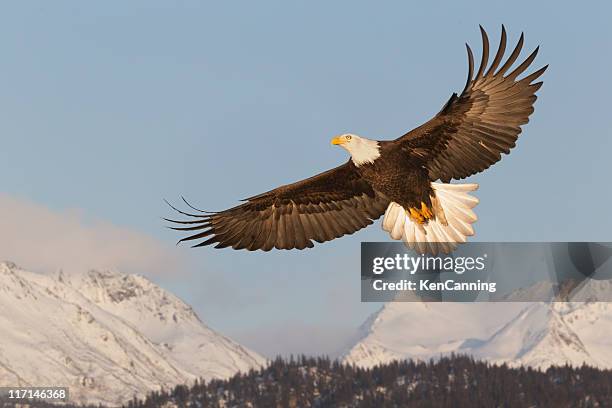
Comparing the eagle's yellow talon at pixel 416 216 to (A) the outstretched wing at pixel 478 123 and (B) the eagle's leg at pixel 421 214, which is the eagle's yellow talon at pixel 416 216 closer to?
(B) the eagle's leg at pixel 421 214

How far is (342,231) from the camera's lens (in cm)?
2091

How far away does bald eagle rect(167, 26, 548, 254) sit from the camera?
1820cm

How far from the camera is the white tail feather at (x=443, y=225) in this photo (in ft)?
61.4

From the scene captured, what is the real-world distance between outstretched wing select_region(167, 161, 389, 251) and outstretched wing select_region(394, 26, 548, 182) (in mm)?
1690

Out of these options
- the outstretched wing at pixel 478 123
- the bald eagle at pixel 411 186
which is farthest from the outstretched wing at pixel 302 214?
the outstretched wing at pixel 478 123

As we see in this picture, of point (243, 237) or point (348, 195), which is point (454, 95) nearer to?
point (348, 195)

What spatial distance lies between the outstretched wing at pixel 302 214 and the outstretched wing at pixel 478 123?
1690 millimetres

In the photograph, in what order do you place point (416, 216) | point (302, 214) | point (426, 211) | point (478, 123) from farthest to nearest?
point (302, 214), point (416, 216), point (426, 211), point (478, 123)

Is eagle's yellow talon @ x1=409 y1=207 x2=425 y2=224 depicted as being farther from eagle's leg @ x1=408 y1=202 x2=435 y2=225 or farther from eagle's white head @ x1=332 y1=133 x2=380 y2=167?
eagle's white head @ x1=332 y1=133 x2=380 y2=167

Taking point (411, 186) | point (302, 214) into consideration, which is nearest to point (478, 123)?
point (411, 186)

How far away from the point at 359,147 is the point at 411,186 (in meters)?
0.95

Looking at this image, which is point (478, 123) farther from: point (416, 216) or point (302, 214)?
point (302, 214)

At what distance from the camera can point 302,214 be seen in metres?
21.1

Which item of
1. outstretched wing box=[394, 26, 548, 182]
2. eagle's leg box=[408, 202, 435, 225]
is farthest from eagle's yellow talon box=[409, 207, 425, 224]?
outstretched wing box=[394, 26, 548, 182]
